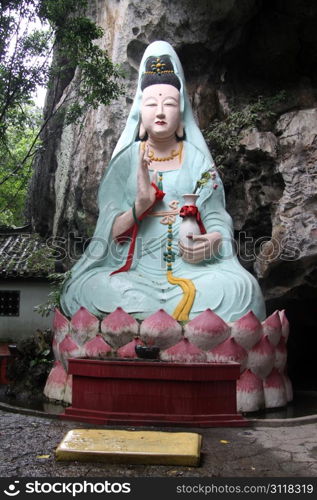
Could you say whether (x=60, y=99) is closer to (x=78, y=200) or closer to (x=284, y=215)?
(x=78, y=200)

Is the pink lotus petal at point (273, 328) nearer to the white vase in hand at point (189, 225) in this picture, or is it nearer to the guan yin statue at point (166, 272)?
the guan yin statue at point (166, 272)

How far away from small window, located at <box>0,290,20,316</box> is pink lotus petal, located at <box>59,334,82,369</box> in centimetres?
521

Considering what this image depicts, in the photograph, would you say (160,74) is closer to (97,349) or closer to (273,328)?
(273,328)

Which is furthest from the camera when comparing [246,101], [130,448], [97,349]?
[246,101]

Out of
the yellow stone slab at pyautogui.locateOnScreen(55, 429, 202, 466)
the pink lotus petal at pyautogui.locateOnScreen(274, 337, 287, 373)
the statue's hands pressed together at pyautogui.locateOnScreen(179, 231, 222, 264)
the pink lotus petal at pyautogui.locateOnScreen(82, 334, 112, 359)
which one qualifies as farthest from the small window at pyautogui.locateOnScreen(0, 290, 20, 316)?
the yellow stone slab at pyautogui.locateOnScreen(55, 429, 202, 466)

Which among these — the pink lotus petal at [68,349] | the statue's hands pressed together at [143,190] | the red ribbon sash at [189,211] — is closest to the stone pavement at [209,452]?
the pink lotus petal at [68,349]

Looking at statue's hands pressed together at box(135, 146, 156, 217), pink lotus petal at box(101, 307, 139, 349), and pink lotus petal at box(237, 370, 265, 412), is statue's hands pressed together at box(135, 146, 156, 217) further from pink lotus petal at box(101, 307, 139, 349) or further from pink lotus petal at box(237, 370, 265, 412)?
pink lotus petal at box(237, 370, 265, 412)

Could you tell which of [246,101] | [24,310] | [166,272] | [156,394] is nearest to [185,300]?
[166,272]

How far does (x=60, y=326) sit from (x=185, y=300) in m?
1.33

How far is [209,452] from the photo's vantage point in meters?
3.98

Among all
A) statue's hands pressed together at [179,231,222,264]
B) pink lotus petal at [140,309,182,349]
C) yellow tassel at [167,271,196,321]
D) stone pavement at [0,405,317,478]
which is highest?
statue's hands pressed together at [179,231,222,264]

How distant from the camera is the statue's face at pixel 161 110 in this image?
7.36 m

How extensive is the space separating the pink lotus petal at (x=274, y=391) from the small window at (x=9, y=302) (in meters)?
6.28

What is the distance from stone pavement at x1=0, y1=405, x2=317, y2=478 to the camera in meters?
3.43
